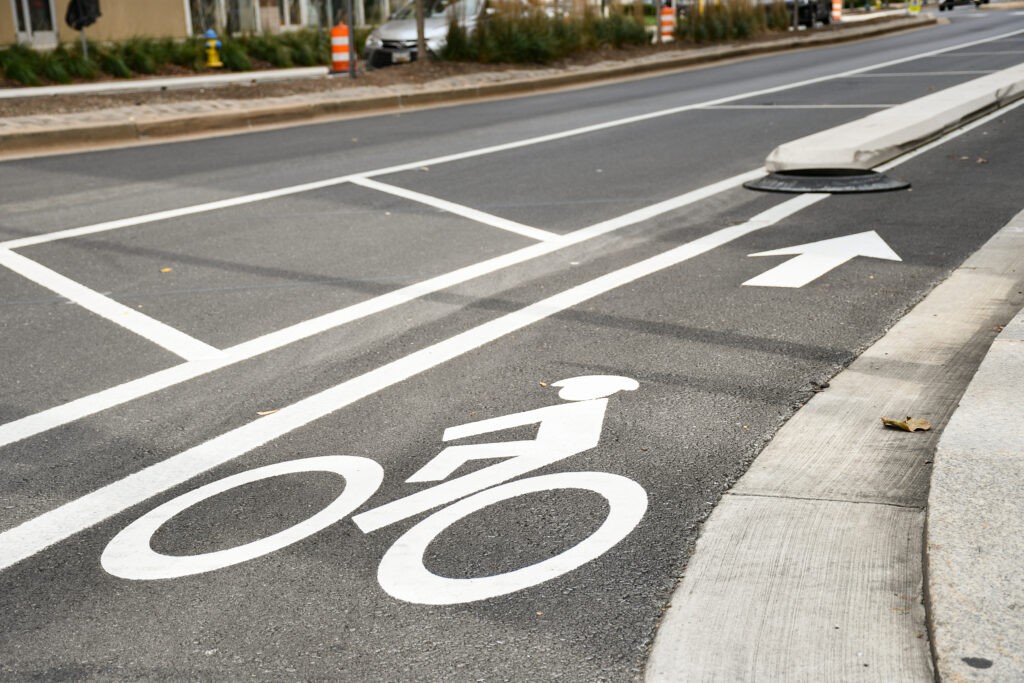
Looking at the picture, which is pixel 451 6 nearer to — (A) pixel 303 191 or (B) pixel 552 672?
(A) pixel 303 191

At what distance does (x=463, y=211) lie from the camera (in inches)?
363

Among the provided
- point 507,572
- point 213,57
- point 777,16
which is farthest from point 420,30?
point 507,572

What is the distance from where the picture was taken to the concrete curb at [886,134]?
10.4m

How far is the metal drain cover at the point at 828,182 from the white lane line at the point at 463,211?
238 cm

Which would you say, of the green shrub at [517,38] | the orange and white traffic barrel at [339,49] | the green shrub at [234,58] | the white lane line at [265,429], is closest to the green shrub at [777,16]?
the green shrub at [517,38]

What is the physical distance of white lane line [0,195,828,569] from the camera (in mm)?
3781

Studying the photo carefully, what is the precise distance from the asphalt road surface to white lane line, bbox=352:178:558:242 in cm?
5

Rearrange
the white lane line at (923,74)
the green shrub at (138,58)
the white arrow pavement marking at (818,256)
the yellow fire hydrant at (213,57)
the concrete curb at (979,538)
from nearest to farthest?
the concrete curb at (979,538), the white arrow pavement marking at (818,256), the white lane line at (923,74), the green shrub at (138,58), the yellow fire hydrant at (213,57)

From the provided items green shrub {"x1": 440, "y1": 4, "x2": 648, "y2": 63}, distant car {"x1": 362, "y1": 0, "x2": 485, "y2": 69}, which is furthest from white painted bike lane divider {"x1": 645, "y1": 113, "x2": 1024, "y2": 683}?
distant car {"x1": 362, "y1": 0, "x2": 485, "y2": 69}

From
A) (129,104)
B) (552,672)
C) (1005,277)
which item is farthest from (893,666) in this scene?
(129,104)

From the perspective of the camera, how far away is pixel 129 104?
53.7 feet

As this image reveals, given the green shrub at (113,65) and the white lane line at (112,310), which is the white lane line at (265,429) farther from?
the green shrub at (113,65)

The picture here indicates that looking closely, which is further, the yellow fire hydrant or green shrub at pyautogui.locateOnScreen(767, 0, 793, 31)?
green shrub at pyautogui.locateOnScreen(767, 0, 793, 31)

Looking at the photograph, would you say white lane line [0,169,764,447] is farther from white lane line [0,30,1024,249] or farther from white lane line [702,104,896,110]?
white lane line [702,104,896,110]
